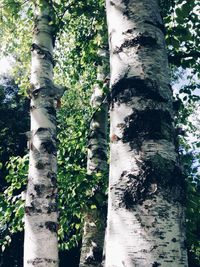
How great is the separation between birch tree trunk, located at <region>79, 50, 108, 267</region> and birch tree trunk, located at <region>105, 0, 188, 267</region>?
10.8ft

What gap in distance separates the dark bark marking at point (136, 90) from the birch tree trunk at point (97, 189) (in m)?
3.40

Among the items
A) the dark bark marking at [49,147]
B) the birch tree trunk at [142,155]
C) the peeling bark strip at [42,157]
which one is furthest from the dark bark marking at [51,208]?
the birch tree trunk at [142,155]

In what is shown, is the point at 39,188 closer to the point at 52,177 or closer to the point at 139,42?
the point at 52,177

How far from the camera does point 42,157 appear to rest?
429 centimetres

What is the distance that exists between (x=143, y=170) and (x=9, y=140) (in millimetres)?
23222

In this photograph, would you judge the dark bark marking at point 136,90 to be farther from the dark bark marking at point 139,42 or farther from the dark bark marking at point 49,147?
the dark bark marking at point 49,147

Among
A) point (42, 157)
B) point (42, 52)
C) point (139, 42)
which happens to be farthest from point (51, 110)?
point (139, 42)

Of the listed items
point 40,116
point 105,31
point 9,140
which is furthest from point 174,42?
point 9,140

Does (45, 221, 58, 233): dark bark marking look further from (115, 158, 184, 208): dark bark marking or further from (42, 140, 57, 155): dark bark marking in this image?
(115, 158, 184, 208): dark bark marking

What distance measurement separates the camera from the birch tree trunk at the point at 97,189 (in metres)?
5.84

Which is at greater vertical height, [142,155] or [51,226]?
[142,155]

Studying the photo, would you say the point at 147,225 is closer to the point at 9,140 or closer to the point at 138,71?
the point at 138,71

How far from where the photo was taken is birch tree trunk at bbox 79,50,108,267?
584 cm

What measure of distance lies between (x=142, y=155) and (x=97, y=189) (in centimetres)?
496
